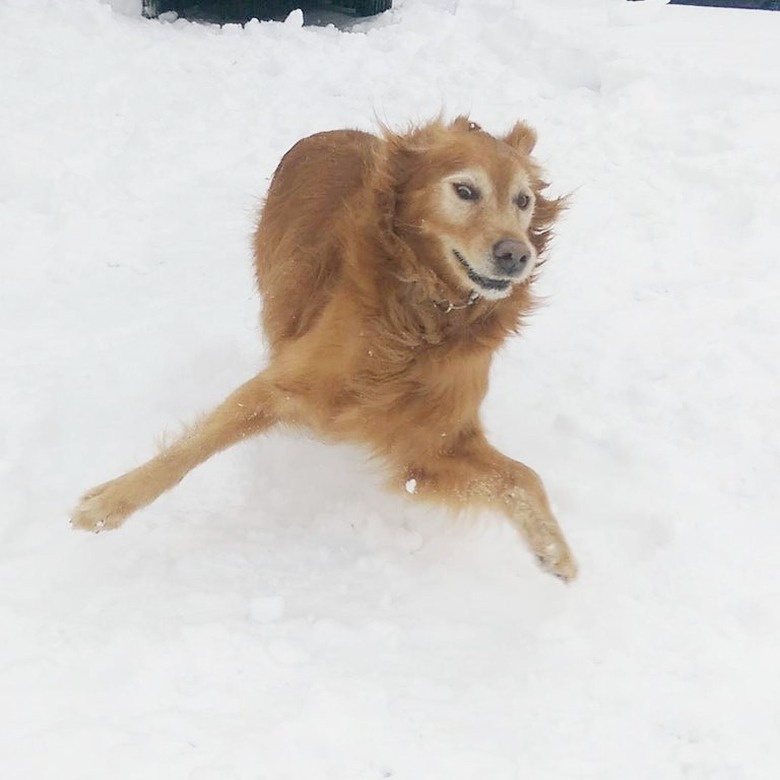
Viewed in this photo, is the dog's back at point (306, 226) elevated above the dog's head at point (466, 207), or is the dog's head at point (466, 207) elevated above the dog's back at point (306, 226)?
the dog's head at point (466, 207)

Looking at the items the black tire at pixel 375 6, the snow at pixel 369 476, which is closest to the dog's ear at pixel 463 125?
the snow at pixel 369 476

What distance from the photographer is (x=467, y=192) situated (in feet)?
9.38

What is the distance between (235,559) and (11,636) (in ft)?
2.28

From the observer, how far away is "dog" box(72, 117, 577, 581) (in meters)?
Result: 2.88

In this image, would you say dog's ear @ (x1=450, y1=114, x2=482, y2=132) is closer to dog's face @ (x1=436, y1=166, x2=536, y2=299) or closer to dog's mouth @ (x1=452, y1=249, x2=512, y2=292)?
dog's face @ (x1=436, y1=166, x2=536, y2=299)

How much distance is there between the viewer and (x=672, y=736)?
8.16 ft

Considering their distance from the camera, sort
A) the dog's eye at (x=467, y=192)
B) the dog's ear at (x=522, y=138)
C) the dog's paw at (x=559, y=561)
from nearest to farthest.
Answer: the dog's eye at (x=467, y=192), the dog's paw at (x=559, y=561), the dog's ear at (x=522, y=138)

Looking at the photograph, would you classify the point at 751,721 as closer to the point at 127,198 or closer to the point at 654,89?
the point at 127,198

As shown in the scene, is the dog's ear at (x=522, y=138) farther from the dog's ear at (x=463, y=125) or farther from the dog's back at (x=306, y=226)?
the dog's back at (x=306, y=226)

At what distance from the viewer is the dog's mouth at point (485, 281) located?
280cm

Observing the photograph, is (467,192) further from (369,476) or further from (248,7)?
(248,7)

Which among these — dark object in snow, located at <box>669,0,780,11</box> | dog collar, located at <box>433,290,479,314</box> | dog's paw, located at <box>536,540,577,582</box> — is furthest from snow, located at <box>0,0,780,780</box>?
dark object in snow, located at <box>669,0,780,11</box>

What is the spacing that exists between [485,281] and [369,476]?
1.01 meters

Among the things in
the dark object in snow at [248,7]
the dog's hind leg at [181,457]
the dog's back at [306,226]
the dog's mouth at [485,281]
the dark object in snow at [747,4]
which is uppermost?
the dog's mouth at [485,281]
